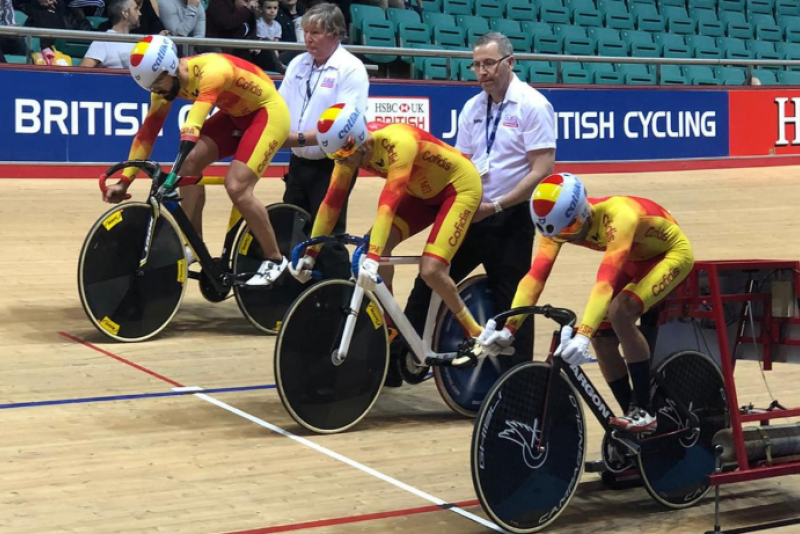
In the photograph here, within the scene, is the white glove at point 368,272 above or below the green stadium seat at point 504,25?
below

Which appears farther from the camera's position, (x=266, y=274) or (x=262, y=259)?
(x=262, y=259)

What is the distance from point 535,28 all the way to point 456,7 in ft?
3.53

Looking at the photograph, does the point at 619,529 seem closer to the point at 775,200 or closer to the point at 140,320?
the point at 140,320

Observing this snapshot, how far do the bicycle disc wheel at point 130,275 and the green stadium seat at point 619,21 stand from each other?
37.5ft

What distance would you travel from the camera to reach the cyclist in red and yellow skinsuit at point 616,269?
13.9 ft

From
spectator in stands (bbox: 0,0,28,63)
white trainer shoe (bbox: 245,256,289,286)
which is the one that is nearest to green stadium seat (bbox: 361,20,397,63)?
spectator in stands (bbox: 0,0,28,63)

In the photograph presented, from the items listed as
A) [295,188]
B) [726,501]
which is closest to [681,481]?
[726,501]

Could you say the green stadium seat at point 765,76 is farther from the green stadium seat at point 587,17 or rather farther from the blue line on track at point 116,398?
the blue line on track at point 116,398

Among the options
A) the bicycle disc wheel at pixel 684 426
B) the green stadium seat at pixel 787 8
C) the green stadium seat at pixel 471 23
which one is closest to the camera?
the bicycle disc wheel at pixel 684 426

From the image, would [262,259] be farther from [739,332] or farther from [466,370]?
[739,332]

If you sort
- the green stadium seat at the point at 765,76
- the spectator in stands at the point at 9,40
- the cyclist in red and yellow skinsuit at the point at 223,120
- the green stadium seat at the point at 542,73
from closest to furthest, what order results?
the cyclist in red and yellow skinsuit at the point at 223,120 < the spectator in stands at the point at 9,40 < the green stadium seat at the point at 542,73 < the green stadium seat at the point at 765,76

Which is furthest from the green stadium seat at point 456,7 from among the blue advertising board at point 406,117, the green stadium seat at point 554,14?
the blue advertising board at point 406,117

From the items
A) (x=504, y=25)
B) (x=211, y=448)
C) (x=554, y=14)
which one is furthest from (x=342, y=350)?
(x=554, y=14)

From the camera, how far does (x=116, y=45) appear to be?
1093cm
